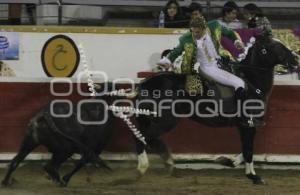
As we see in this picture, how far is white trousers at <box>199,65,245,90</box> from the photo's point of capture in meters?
7.26

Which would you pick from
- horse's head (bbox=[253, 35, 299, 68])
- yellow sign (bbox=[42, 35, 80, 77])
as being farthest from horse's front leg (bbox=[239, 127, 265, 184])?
yellow sign (bbox=[42, 35, 80, 77])

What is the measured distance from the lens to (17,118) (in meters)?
7.94

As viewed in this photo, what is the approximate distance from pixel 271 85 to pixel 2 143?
3.24m

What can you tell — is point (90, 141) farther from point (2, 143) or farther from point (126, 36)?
point (126, 36)

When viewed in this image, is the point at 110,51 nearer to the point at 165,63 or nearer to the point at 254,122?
the point at 165,63

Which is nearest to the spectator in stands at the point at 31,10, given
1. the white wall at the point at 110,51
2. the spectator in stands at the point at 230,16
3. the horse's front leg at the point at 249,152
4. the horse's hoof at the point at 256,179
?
the white wall at the point at 110,51

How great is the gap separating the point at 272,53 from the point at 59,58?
308 cm

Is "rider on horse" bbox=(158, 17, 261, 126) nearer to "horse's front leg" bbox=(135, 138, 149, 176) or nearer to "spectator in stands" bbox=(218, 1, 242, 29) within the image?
"horse's front leg" bbox=(135, 138, 149, 176)

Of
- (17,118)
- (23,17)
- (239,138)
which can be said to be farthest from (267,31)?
(23,17)

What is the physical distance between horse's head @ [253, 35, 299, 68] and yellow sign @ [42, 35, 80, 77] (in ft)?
8.94

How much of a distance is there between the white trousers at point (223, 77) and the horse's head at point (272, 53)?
345 millimetres

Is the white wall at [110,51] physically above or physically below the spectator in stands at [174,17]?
below

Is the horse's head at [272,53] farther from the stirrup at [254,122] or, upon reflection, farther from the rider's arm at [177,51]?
the rider's arm at [177,51]

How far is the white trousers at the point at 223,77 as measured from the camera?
726 centimetres
